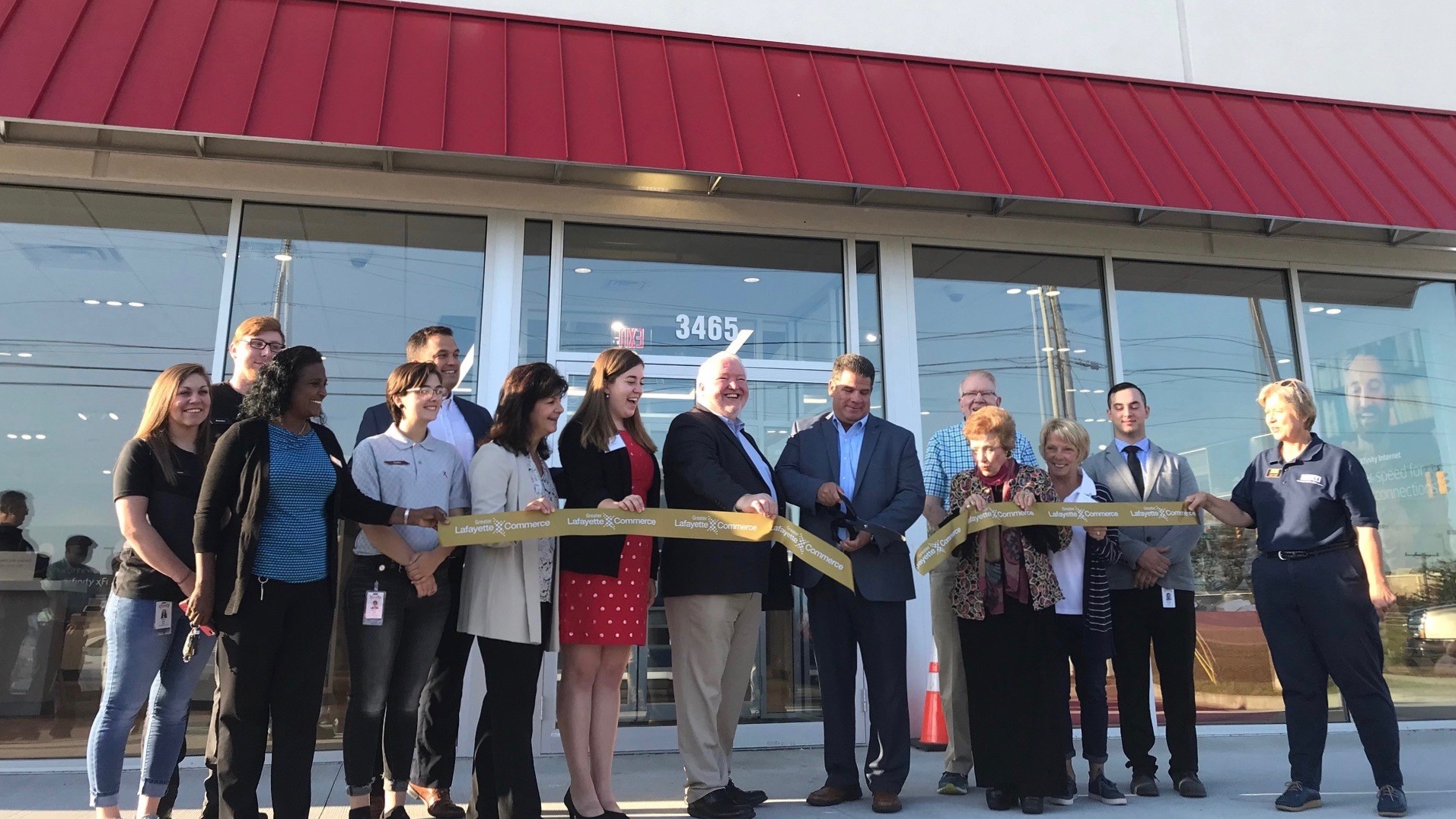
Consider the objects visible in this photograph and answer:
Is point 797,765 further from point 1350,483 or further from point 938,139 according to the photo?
point 938,139

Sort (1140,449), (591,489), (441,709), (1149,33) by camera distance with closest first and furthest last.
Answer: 1. (591,489)
2. (441,709)
3. (1140,449)
4. (1149,33)

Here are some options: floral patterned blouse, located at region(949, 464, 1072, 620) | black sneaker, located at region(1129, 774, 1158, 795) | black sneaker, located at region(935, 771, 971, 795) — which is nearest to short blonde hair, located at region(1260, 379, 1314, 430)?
floral patterned blouse, located at region(949, 464, 1072, 620)

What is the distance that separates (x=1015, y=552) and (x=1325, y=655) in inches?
58.7

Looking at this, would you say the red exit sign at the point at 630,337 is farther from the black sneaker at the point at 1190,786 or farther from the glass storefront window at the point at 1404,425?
the glass storefront window at the point at 1404,425

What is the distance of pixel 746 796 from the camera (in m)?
4.44

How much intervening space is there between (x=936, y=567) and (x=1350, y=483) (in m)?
1.87

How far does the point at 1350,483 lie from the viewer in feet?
14.6

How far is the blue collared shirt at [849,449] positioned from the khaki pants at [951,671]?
A: 592mm

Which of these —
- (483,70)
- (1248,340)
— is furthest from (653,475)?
(1248,340)

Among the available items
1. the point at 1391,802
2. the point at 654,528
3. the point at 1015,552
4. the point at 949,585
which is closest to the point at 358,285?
the point at 654,528

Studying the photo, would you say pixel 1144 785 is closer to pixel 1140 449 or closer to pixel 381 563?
pixel 1140 449

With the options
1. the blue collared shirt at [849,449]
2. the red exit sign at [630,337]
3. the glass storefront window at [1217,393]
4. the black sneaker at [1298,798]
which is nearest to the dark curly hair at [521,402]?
the blue collared shirt at [849,449]

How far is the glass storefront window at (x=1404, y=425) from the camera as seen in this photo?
23.5 ft

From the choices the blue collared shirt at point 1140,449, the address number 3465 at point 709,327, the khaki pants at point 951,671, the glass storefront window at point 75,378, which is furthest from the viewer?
the address number 3465 at point 709,327
